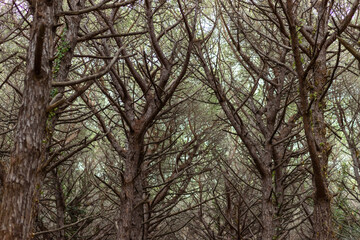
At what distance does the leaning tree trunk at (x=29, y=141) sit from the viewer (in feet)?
7.94

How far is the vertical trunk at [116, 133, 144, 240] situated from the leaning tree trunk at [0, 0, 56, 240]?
233 cm

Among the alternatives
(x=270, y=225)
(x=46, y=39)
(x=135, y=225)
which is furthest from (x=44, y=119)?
(x=270, y=225)

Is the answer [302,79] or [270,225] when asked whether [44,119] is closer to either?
[302,79]

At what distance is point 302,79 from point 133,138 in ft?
9.74

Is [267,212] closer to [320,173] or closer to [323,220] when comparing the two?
[323,220]

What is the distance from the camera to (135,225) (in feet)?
17.6

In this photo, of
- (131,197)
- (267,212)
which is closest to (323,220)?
(267,212)

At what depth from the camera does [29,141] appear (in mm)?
2553

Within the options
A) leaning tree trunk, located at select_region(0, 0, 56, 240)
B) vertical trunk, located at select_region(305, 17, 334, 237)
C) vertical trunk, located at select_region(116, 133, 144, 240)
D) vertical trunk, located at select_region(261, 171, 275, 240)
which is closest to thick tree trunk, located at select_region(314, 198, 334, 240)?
vertical trunk, located at select_region(305, 17, 334, 237)

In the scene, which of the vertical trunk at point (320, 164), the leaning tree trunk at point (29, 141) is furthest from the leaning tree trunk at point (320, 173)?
the leaning tree trunk at point (29, 141)

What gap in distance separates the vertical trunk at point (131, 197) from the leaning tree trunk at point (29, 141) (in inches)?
91.9

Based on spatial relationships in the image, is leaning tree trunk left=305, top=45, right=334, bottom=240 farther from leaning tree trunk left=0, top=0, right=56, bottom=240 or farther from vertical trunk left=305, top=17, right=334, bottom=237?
leaning tree trunk left=0, top=0, right=56, bottom=240

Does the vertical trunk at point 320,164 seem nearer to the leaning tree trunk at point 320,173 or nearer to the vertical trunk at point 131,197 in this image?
the leaning tree trunk at point 320,173

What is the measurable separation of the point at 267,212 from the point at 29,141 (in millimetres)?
3515
